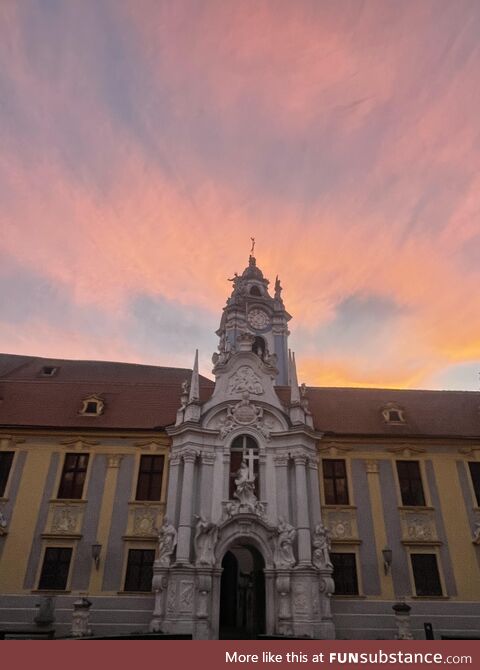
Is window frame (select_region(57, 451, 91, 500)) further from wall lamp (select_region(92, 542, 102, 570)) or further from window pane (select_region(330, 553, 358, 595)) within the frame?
window pane (select_region(330, 553, 358, 595))

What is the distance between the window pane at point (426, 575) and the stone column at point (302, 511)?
5.04 m

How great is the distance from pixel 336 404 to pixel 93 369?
1838 cm

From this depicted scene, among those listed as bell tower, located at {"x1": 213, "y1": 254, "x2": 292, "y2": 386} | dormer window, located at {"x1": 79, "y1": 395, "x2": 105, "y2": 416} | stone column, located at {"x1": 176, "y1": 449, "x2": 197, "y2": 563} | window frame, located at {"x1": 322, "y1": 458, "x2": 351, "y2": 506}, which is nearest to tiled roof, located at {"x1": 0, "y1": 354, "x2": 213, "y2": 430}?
dormer window, located at {"x1": 79, "y1": 395, "x2": 105, "y2": 416}

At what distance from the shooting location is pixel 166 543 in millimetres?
18625

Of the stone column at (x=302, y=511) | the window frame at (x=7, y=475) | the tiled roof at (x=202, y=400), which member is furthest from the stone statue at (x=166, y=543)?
the window frame at (x=7, y=475)

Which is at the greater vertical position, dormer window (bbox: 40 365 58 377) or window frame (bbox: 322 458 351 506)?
dormer window (bbox: 40 365 58 377)

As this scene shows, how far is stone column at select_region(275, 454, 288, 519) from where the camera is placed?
1975 centimetres

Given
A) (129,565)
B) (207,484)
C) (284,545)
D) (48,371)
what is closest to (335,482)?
(284,545)

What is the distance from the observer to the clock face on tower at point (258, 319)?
4328 cm

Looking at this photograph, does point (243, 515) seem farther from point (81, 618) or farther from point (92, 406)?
point (92, 406)

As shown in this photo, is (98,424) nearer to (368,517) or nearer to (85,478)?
(85,478)

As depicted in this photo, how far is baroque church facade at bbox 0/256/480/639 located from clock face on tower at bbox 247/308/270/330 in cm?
1880

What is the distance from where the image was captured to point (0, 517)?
1977 centimetres
